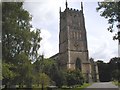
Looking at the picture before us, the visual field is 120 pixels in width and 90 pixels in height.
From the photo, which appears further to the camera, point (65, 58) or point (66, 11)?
point (66, 11)

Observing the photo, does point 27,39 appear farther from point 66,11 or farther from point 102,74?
point 102,74

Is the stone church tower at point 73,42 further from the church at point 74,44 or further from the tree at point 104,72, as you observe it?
the tree at point 104,72

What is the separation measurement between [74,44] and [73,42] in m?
0.85

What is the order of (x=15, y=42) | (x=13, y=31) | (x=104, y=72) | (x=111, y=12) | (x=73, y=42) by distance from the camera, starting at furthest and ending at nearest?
(x=104, y=72) → (x=73, y=42) → (x=15, y=42) → (x=13, y=31) → (x=111, y=12)

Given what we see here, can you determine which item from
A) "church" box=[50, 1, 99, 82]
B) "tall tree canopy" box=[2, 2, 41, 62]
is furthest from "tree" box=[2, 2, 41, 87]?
"church" box=[50, 1, 99, 82]

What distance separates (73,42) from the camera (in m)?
74.6

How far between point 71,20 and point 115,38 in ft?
222

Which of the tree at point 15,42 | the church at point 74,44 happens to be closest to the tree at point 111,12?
the tree at point 15,42

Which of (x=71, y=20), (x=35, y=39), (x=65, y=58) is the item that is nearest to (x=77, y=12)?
(x=71, y=20)

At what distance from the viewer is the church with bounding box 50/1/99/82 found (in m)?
71.0

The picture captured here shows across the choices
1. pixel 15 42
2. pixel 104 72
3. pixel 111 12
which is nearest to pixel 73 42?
pixel 104 72

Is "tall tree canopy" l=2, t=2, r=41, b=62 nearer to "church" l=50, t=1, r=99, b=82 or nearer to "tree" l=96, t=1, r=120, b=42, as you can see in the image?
"tree" l=96, t=1, r=120, b=42

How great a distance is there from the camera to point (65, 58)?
71.6 m

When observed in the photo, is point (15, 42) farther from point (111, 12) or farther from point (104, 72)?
point (104, 72)
